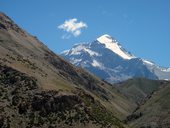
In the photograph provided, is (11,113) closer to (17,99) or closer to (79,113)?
(17,99)

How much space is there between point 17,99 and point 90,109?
31345 mm

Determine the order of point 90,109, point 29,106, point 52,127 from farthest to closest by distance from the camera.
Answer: point 90,109, point 29,106, point 52,127

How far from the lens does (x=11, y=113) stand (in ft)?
575

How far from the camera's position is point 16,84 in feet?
656

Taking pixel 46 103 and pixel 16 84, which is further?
pixel 16 84

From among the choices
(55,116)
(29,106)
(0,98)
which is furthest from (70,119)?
(0,98)

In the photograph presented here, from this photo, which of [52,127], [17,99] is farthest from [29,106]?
[52,127]

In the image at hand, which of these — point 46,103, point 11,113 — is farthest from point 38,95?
point 11,113

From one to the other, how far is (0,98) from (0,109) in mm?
10473

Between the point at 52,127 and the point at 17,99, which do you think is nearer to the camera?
the point at 52,127

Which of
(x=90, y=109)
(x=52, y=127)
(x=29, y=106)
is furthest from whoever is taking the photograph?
(x=90, y=109)

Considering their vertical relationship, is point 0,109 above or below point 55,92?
below

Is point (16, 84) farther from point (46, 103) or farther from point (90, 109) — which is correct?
point (90, 109)

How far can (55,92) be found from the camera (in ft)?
644
